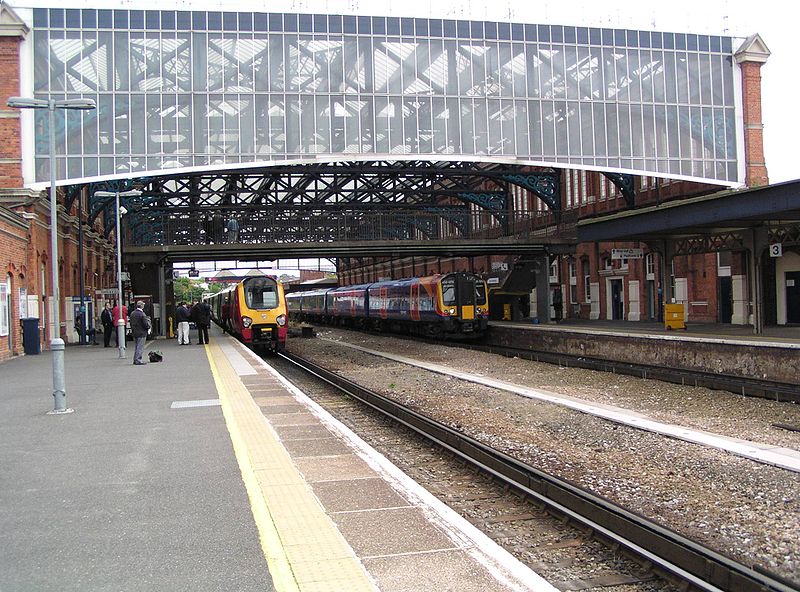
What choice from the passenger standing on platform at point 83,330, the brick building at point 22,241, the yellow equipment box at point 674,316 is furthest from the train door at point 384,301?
the yellow equipment box at point 674,316

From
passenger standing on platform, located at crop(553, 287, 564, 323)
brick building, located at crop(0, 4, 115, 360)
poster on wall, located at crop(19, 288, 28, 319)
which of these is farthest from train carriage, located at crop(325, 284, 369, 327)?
poster on wall, located at crop(19, 288, 28, 319)

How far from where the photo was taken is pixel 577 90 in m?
36.3

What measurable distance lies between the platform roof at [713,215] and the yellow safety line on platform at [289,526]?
55.4 ft

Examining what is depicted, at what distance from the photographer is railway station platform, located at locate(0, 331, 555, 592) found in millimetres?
4629

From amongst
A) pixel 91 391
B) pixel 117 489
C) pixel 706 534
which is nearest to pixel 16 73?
pixel 91 391

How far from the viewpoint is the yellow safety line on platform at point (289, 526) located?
4.51 metres

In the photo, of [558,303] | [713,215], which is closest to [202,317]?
[713,215]

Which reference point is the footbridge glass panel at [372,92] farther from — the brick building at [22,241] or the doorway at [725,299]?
the doorway at [725,299]

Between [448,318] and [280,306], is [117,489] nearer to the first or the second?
[280,306]

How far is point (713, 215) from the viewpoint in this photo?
75.6 ft

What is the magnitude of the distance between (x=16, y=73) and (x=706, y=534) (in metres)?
32.4

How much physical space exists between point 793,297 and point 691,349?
12.3 metres

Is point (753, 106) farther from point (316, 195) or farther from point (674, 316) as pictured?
point (316, 195)

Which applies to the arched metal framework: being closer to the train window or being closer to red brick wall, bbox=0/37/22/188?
red brick wall, bbox=0/37/22/188
